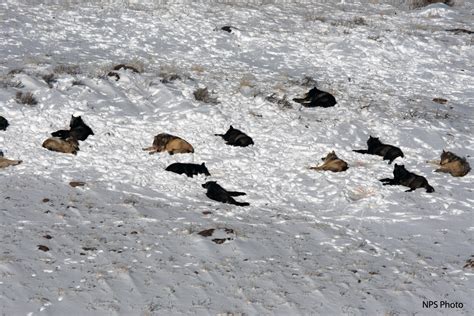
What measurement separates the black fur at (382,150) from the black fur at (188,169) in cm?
356

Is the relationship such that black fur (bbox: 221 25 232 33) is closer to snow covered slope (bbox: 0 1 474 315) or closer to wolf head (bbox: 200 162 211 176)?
snow covered slope (bbox: 0 1 474 315)

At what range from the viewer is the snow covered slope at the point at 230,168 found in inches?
305

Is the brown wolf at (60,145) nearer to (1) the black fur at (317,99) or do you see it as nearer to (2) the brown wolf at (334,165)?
(2) the brown wolf at (334,165)

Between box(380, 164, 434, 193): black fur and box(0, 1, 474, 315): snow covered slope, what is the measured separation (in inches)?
5.8

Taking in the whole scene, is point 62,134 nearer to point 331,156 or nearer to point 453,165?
point 331,156

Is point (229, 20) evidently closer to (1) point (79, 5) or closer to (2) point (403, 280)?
(1) point (79, 5)

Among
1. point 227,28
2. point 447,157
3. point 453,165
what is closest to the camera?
point 453,165

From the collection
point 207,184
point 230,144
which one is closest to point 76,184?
point 207,184

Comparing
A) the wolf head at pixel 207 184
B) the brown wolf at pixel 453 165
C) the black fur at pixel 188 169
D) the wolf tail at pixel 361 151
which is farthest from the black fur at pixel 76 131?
the brown wolf at pixel 453 165

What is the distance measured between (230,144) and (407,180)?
376cm

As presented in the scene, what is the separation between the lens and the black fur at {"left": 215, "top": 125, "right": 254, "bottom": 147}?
42.2ft

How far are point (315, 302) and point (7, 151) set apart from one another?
6977 mm

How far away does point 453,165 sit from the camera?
1223 cm

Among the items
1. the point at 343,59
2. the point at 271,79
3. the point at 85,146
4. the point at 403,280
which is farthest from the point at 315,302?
the point at 343,59
